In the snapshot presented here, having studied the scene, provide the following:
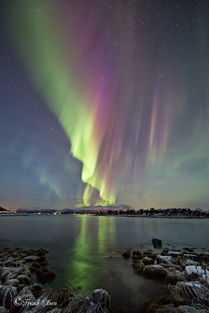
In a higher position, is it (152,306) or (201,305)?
(201,305)

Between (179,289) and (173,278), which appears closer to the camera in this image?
(179,289)

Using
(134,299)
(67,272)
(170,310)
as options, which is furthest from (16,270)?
(170,310)

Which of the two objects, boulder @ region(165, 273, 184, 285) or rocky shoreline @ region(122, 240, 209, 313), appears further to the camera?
boulder @ region(165, 273, 184, 285)

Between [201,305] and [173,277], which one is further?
[173,277]

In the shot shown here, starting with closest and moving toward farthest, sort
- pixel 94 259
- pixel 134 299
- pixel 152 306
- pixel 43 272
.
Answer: pixel 152 306, pixel 134 299, pixel 43 272, pixel 94 259

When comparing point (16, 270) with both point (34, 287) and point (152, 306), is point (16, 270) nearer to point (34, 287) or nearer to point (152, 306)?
point (34, 287)

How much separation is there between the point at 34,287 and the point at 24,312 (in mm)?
4495

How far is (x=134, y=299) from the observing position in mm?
12641

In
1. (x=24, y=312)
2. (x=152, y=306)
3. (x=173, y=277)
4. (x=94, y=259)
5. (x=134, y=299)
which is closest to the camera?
(x=24, y=312)

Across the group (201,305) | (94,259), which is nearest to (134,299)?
(201,305)

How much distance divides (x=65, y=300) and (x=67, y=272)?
8.79 meters

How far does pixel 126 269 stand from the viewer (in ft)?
62.6

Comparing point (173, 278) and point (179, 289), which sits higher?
point (179, 289)

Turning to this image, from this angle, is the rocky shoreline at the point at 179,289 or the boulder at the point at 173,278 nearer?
the rocky shoreline at the point at 179,289
